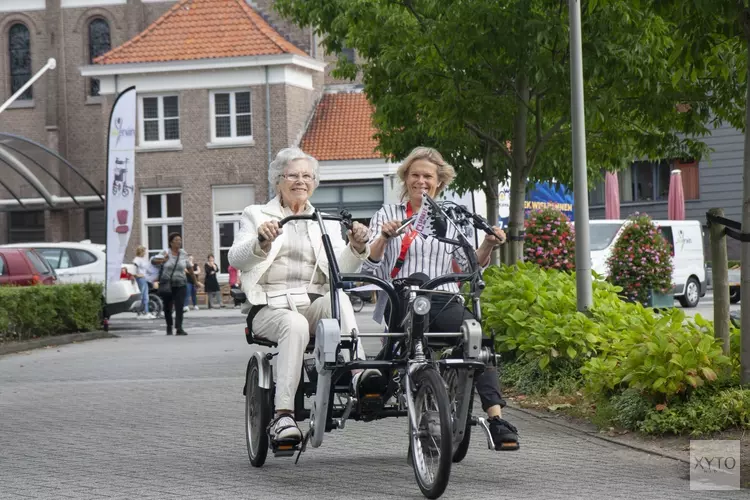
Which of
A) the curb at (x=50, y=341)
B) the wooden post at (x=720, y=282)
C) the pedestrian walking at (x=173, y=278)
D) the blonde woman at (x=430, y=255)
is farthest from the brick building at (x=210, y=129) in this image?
the blonde woman at (x=430, y=255)

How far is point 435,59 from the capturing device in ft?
50.8

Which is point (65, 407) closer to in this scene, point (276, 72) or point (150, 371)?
point (150, 371)

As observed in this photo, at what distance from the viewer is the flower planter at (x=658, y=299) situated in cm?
2573

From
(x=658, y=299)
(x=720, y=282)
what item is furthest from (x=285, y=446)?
(x=658, y=299)

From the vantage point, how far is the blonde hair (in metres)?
7.82

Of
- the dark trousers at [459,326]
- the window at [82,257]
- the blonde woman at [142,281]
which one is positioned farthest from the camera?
the blonde woman at [142,281]

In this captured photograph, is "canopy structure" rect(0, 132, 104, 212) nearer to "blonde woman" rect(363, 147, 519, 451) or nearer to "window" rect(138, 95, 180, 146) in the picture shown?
"window" rect(138, 95, 180, 146)

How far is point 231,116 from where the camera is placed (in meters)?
44.6

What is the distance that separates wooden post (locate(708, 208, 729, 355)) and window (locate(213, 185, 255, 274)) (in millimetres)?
35954

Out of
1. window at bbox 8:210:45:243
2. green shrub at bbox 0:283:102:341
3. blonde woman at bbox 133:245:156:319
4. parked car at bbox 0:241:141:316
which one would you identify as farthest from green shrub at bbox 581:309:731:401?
Result: window at bbox 8:210:45:243

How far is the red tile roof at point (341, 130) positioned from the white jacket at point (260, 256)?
1433 inches

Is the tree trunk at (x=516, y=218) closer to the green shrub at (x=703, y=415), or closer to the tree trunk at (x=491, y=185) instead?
the tree trunk at (x=491, y=185)

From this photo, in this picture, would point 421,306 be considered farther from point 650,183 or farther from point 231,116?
point 650,183

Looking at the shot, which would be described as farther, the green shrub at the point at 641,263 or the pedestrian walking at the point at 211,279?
the pedestrian walking at the point at 211,279
